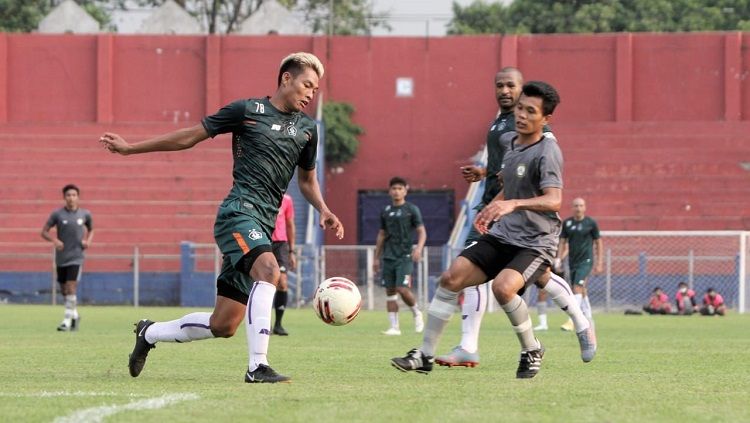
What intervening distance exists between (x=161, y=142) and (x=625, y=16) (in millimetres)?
45337

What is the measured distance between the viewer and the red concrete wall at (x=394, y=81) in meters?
42.2

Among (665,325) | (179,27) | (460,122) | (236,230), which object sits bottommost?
(665,325)

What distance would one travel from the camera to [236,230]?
917 cm

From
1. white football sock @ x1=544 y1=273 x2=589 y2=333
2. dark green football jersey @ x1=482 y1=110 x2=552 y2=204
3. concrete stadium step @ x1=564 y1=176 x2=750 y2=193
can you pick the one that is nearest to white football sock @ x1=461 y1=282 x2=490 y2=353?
white football sock @ x1=544 y1=273 x2=589 y2=333

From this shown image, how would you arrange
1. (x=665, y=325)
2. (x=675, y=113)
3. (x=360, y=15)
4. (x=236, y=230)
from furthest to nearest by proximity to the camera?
(x=360, y=15) → (x=675, y=113) → (x=665, y=325) → (x=236, y=230)

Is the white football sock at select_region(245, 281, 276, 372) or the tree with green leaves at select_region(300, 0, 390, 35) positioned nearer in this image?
the white football sock at select_region(245, 281, 276, 372)

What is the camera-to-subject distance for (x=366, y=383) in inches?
368

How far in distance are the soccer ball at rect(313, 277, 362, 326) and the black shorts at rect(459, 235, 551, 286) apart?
2.83 feet

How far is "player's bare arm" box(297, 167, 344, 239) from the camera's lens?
989 cm

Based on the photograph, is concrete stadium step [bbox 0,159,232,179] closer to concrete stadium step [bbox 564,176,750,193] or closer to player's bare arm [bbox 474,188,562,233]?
concrete stadium step [bbox 564,176,750,193]

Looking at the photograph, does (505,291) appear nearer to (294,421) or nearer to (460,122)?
(294,421)

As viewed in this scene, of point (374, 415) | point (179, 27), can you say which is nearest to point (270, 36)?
point (179, 27)

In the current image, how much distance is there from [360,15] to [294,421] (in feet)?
161

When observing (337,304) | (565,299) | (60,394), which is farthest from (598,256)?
(60,394)
